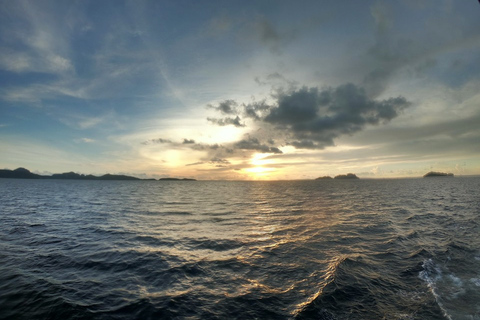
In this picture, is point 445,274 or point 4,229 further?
point 4,229

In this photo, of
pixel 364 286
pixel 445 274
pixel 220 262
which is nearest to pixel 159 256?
pixel 220 262

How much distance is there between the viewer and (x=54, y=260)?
17.9m

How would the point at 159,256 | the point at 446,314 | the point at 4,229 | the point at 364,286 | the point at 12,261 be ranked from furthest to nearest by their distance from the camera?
the point at 4,229 < the point at 159,256 < the point at 12,261 < the point at 364,286 < the point at 446,314

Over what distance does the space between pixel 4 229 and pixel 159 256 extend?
23.6 m

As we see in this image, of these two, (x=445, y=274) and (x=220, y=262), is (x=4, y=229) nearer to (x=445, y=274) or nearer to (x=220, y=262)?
(x=220, y=262)

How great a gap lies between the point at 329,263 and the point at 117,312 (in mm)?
14873

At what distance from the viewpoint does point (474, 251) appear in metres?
20.2

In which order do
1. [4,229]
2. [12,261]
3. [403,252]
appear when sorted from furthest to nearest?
[4,229]
[403,252]
[12,261]

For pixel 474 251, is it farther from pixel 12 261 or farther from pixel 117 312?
pixel 12 261

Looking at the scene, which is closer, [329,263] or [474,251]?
[329,263]

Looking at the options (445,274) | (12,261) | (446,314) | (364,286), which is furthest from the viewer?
(12,261)

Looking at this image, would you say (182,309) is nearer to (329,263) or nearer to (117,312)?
(117,312)

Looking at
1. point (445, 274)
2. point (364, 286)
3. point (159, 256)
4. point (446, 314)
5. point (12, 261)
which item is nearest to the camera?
point (446, 314)

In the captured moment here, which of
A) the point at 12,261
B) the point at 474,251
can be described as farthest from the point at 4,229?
the point at 474,251
